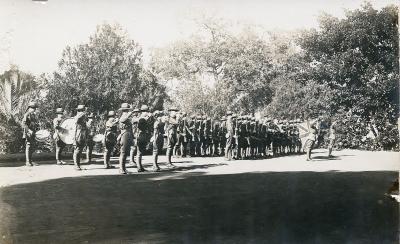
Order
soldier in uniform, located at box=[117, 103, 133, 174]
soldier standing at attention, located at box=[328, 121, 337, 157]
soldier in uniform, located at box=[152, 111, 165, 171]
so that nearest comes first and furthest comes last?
1. soldier in uniform, located at box=[117, 103, 133, 174]
2. soldier in uniform, located at box=[152, 111, 165, 171]
3. soldier standing at attention, located at box=[328, 121, 337, 157]

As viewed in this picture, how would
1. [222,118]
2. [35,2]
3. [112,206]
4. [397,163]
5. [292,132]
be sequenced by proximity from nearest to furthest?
[112,206]
[35,2]
[397,163]
[222,118]
[292,132]

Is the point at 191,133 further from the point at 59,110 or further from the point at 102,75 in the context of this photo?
the point at 59,110

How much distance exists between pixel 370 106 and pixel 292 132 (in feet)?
17.2

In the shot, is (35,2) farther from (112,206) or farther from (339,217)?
(339,217)

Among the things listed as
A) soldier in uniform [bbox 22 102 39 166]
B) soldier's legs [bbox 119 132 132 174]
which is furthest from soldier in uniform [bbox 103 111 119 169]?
soldier in uniform [bbox 22 102 39 166]

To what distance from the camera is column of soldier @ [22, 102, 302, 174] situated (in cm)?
1058

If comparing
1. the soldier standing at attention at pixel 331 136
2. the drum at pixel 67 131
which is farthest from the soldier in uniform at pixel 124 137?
the soldier standing at attention at pixel 331 136

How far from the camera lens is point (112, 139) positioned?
1121 cm

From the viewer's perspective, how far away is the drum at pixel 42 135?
10.3 m

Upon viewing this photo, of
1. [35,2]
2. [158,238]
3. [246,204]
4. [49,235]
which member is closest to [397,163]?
[246,204]

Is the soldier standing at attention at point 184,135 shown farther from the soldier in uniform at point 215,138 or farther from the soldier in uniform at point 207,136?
the soldier in uniform at point 215,138

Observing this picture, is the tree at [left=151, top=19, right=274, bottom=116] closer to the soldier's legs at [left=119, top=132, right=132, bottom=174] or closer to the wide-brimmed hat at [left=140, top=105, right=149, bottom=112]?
the wide-brimmed hat at [left=140, top=105, right=149, bottom=112]

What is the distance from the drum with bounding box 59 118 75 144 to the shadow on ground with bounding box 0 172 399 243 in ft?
4.72

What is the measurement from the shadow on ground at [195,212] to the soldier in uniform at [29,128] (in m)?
1.27
